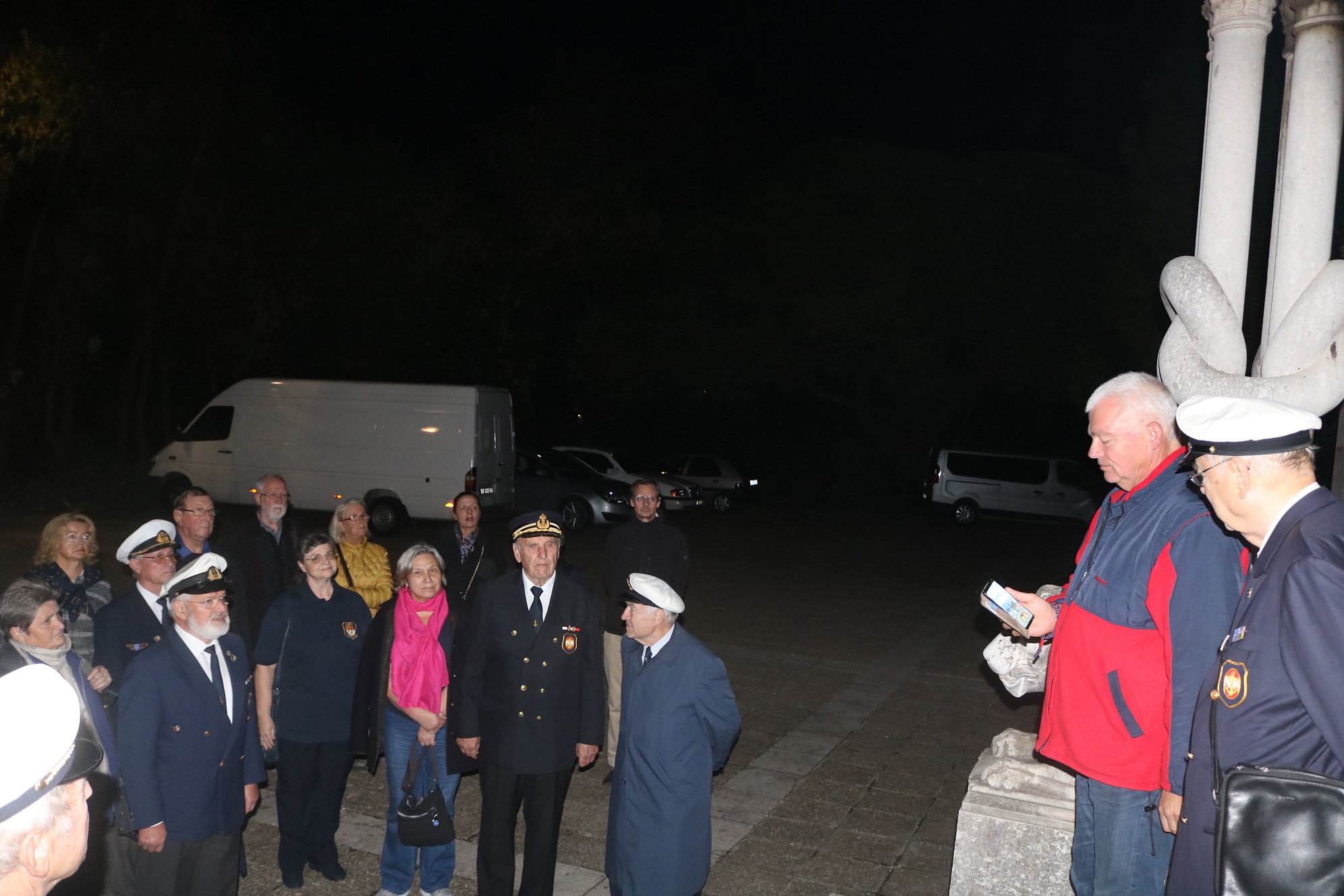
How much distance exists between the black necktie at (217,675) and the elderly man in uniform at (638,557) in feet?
10.2

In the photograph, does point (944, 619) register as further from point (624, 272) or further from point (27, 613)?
point (624, 272)

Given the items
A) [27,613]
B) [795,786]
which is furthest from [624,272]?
[27,613]

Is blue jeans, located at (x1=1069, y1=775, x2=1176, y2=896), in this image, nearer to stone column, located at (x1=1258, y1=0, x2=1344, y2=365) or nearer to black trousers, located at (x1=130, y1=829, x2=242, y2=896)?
stone column, located at (x1=1258, y1=0, x2=1344, y2=365)

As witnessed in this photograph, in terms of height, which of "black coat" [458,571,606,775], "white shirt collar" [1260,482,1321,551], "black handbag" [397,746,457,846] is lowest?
"black handbag" [397,746,457,846]

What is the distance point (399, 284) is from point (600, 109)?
670cm

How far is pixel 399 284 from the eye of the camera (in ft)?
81.9

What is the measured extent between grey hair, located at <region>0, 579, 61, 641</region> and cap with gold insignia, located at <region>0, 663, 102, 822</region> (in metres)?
2.66

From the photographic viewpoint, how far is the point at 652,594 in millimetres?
3754

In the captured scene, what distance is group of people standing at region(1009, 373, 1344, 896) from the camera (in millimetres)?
2219

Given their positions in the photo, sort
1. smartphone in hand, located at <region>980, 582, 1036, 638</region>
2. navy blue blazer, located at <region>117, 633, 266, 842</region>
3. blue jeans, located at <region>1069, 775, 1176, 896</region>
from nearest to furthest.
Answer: blue jeans, located at <region>1069, 775, 1176, 896</region> < smartphone in hand, located at <region>980, 582, 1036, 638</region> < navy blue blazer, located at <region>117, 633, 266, 842</region>

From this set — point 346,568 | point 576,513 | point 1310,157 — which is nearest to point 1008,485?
point 576,513

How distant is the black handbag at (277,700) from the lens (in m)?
4.81

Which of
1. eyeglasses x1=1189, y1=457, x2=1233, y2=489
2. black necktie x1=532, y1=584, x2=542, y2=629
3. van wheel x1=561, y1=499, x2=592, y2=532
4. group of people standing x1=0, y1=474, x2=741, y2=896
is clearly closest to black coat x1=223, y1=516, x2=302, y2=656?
group of people standing x1=0, y1=474, x2=741, y2=896

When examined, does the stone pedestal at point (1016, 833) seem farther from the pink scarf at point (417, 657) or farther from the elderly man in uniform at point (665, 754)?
the pink scarf at point (417, 657)
